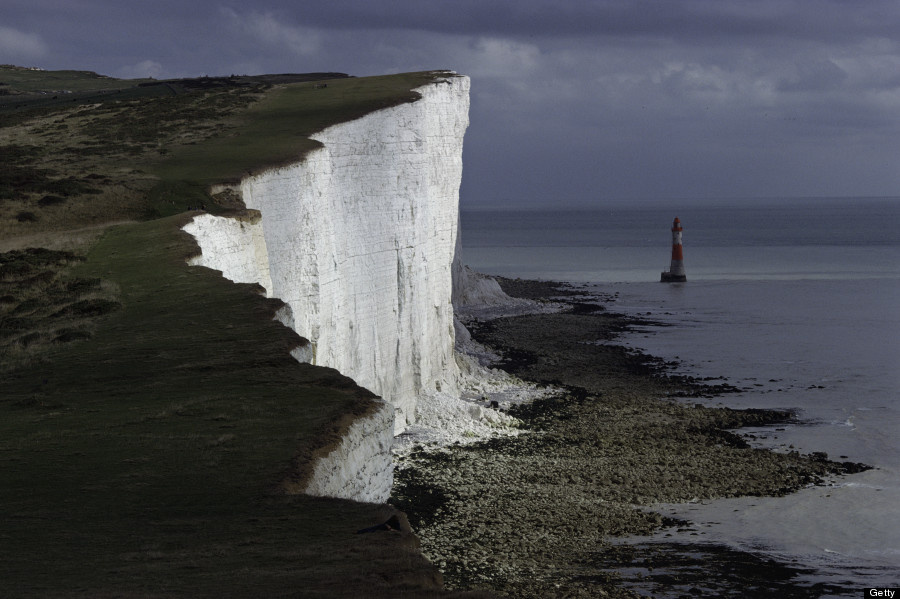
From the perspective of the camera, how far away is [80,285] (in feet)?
61.3

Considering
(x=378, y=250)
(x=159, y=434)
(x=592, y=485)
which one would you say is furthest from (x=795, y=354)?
(x=159, y=434)

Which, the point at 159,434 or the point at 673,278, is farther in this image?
the point at 673,278

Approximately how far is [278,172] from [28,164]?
11.1 metres

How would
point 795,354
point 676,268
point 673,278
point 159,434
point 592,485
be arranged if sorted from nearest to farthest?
1. point 159,434
2. point 592,485
3. point 795,354
4. point 673,278
5. point 676,268

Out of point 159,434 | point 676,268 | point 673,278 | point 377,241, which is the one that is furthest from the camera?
point 676,268

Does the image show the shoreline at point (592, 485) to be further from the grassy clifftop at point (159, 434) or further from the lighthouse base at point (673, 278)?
the lighthouse base at point (673, 278)

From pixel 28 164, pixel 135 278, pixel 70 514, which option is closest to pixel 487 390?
pixel 28 164

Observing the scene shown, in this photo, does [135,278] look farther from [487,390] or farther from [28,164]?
[487,390]

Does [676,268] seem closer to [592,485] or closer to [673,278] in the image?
[673,278]

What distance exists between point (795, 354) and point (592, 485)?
2884 centimetres

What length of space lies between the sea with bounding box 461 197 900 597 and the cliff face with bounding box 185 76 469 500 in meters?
10.9

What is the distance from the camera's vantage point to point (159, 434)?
1103cm

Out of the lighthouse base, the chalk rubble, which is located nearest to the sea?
the lighthouse base

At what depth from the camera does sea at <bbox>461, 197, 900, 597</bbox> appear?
Result: 22078mm
